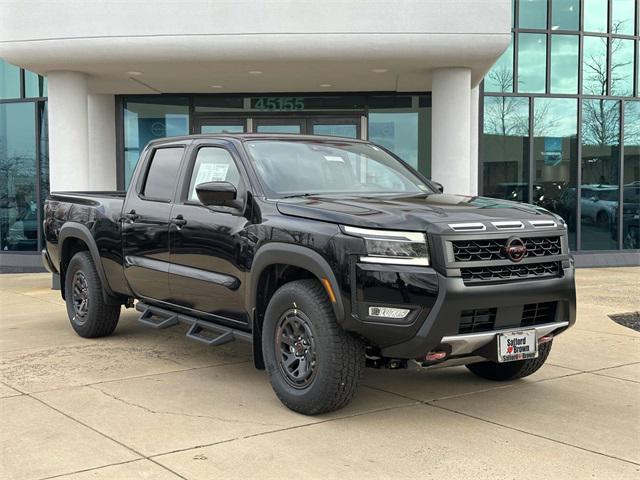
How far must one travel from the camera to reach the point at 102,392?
221 inches

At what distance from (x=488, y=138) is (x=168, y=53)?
678 centimetres

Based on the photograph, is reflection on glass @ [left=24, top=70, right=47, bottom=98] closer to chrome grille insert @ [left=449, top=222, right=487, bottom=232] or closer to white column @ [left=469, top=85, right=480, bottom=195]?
white column @ [left=469, top=85, right=480, bottom=195]

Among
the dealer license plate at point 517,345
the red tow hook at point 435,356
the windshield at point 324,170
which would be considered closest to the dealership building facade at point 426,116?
the windshield at point 324,170

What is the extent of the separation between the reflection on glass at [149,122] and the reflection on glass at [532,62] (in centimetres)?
673

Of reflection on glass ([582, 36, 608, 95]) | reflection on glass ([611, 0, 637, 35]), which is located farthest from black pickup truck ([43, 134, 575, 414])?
reflection on glass ([611, 0, 637, 35])

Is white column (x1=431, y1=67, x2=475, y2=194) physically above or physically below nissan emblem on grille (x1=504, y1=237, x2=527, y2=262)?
above

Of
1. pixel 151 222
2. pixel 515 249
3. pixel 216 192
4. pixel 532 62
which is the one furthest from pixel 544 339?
pixel 532 62

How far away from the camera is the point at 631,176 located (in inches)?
619

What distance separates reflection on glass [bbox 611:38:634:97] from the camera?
15.6 m

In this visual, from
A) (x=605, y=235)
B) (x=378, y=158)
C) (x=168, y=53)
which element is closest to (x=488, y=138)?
(x=605, y=235)

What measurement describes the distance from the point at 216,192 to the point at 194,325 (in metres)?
1.27

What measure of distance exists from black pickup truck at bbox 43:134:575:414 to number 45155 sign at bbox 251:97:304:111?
8.16 m

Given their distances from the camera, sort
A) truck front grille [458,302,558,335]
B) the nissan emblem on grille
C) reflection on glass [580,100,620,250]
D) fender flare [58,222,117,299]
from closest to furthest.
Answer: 1. truck front grille [458,302,558,335]
2. the nissan emblem on grille
3. fender flare [58,222,117,299]
4. reflection on glass [580,100,620,250]

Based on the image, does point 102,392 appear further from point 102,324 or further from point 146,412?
point 102,324
